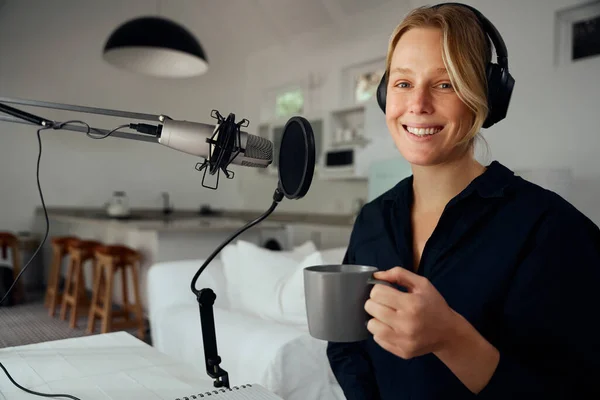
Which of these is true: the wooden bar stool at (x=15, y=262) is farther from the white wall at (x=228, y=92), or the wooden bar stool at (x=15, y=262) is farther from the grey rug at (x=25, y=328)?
the white wall at (x=228, y=92)

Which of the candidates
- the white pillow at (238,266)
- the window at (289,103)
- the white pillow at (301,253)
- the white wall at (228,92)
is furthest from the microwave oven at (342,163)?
the white pillow at (238,266)

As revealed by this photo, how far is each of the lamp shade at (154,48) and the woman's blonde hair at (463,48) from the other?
2.69m

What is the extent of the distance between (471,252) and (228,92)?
485 cm

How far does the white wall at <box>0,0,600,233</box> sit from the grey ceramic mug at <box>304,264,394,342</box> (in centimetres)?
233

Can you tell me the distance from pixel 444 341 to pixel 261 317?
104 cm

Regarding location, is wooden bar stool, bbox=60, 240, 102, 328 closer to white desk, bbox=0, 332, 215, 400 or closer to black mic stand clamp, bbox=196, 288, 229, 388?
white desk, bbox=0, 332, 215, 400

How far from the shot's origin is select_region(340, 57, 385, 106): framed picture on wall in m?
4.09

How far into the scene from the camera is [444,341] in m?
0.49

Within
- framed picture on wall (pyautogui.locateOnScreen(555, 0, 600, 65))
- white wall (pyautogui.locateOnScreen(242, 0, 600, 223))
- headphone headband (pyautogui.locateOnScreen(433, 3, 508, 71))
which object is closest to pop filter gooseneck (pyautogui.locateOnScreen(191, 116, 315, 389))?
headphone headband (pyautogui.locateOnScreen(433, 3, 508, 71))

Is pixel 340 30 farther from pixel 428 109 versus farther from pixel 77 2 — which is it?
pixel 428 109

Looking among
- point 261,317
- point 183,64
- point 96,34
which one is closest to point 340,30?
point 183,64

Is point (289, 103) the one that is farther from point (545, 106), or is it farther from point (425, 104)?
point (425, 104)

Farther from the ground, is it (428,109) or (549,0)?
(549,0)

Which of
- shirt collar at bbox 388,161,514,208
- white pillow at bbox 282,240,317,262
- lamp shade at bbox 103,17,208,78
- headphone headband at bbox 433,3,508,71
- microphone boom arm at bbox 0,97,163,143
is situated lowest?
white pillow at bbox 282,240,317,262
